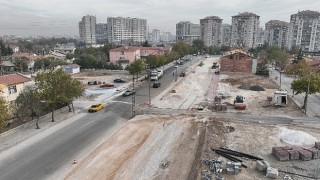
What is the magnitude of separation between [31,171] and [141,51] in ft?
266

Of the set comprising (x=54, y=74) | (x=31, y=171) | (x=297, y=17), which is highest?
(x=297, y=17)

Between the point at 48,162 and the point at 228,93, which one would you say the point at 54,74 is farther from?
the point at 228,93

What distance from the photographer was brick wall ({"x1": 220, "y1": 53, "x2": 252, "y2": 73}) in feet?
237

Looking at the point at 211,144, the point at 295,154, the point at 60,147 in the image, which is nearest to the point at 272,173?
the point at 295,154

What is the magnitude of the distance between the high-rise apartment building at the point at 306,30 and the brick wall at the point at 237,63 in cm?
8943

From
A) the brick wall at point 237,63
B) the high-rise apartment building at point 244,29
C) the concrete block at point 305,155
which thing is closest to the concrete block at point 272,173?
the concrete block at point 305,155

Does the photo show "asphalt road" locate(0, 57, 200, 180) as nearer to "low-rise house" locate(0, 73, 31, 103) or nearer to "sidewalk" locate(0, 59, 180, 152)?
"sidewalk" locate(0, 59, 180, 152)

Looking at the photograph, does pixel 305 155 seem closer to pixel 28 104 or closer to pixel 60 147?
pixel 60 147

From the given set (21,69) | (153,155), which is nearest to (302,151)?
(153,155)

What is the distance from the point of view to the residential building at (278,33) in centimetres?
16170

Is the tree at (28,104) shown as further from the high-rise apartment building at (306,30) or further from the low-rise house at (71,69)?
the high-rise apartment building at (306,30)

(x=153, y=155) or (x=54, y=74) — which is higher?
(x=54, y=74)

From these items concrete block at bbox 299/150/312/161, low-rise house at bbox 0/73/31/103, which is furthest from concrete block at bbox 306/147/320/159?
low-rise house at bbox 0/73/31/103

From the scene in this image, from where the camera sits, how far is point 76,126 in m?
30.3
